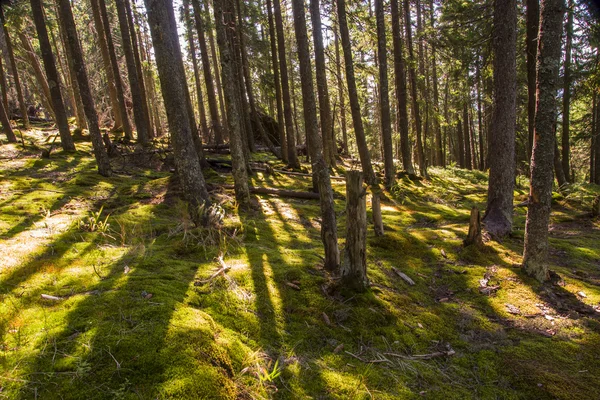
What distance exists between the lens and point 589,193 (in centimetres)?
1147

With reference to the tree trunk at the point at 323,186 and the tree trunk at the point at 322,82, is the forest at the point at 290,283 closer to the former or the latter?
the tree trunk at the point at 323,186

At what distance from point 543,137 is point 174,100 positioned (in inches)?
248

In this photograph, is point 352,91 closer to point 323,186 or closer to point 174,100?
point 174,100

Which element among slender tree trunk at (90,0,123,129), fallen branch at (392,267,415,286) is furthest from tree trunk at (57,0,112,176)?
fallen branch at (392,267,415,286)

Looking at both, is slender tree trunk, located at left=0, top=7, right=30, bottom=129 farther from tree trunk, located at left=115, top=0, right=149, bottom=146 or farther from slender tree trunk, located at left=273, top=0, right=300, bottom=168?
slender tree trunk, located at left=273, top=0, right=300, bottom=168

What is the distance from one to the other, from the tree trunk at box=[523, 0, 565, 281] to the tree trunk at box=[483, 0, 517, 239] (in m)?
→ 1.89

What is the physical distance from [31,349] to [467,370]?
4104mm

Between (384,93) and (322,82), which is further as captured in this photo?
(384,93)

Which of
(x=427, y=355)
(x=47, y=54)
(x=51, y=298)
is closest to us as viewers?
(x=51, y=298)

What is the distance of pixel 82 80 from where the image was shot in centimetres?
990

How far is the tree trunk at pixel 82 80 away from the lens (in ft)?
30.8

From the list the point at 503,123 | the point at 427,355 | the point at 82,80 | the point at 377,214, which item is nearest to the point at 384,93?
the point at 503,123

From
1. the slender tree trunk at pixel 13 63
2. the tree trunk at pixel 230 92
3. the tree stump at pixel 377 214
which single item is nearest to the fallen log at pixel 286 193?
the tree trunk at pixel 230 92

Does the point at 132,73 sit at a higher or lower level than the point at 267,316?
higher
